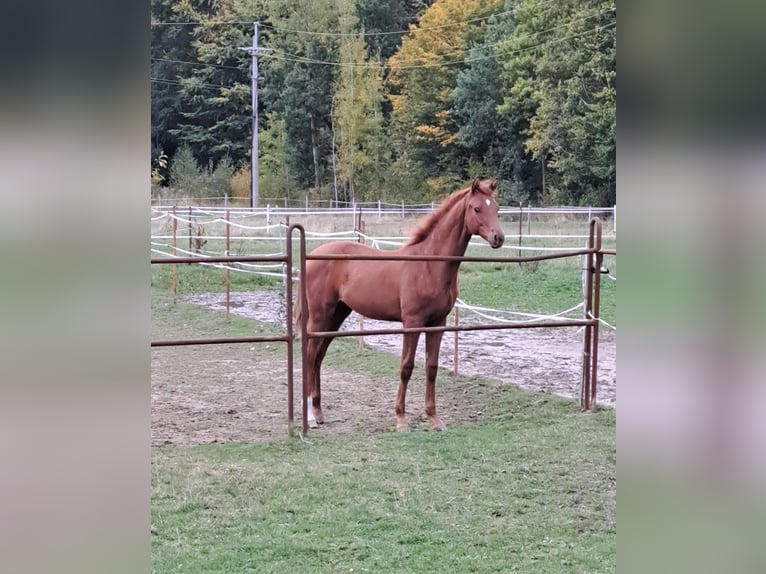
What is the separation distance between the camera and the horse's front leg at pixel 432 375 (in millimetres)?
3943

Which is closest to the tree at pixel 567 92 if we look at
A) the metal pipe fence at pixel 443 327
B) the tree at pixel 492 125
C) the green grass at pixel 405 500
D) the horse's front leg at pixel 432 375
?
the tree at pixel 492 125

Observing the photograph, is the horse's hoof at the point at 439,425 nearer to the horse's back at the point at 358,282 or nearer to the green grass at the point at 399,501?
the green grass at the point at 399,501

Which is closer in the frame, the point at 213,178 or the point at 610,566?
the point at 610,566

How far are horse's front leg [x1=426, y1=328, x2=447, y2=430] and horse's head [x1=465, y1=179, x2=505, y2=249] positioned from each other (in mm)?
632

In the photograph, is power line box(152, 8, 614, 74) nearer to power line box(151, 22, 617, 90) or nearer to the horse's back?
power line box(151, 22, 617, 90)

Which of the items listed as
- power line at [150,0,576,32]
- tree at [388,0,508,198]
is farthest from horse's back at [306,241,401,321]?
power line at [150,0,576,32]

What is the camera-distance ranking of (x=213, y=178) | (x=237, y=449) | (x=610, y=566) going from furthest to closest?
(x=213, y=178), (x=237, y=449), (x=610, y=566)
